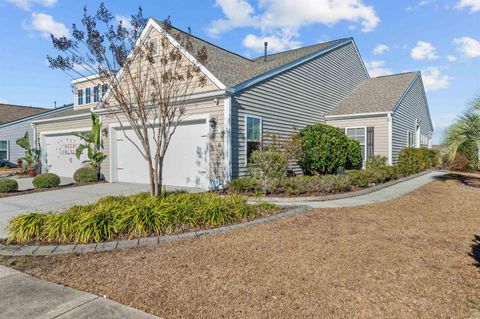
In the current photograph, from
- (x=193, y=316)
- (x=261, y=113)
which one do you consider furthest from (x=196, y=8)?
(x=193, y=316)

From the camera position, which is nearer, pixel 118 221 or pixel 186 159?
pixel 118 221

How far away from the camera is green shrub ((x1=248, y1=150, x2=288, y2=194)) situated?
29.7ft

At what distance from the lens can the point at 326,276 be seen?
3584 mm

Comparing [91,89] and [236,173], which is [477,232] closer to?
[236,173]

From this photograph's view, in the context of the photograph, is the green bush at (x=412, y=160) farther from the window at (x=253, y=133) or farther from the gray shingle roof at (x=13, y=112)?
the gray shingle roof at (x=13, y=112)

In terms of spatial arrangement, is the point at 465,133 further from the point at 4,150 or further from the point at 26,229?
the point at 4,150

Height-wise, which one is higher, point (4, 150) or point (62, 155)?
point (4, 150)

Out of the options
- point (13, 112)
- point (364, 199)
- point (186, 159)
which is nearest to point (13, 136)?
point (13, 112)

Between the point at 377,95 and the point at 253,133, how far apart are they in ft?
32.4

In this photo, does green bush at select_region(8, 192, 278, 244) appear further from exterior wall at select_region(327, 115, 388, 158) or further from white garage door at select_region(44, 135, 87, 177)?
exterior wall at select_region(327, 115, 388, 158)

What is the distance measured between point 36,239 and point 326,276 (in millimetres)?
4882

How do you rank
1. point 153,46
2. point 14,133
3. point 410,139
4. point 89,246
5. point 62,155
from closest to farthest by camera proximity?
point 89,246 → point 153,46 → point 62,155 → point 410,139 → point 14,133

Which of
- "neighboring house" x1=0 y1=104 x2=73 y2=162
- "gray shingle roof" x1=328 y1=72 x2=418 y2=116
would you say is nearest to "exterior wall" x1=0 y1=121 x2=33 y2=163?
"neighboring house" x1=0 y1=104 x2=73 y2=162

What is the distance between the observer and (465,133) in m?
10.4
